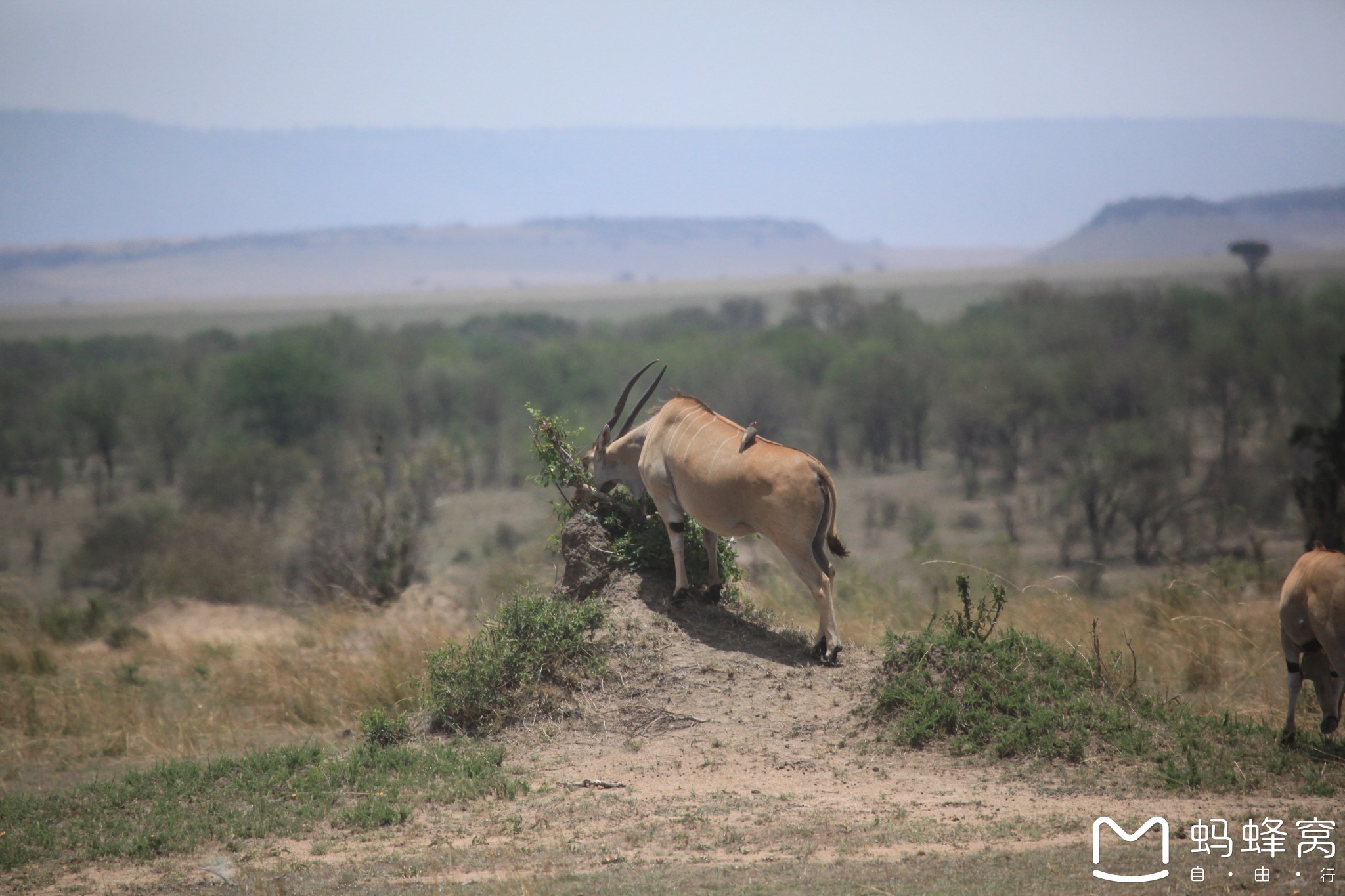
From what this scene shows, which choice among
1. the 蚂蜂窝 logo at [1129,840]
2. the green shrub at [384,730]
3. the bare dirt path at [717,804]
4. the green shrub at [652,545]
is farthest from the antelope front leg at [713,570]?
the 蚂蜂窝 logo at [1129,840]

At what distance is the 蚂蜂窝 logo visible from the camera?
19.8ft

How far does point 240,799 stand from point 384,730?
126cm

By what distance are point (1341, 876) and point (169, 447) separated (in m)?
62.1

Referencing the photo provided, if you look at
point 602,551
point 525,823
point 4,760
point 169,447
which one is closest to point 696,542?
point 602,551

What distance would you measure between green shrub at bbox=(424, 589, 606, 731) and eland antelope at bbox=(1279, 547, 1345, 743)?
4.72m

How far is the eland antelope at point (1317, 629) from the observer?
24.5 feet

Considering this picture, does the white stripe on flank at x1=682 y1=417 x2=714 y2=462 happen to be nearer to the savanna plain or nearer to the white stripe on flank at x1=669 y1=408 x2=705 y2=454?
the white stripe on flank at x1=669 y1=408 x2=705 y2=454

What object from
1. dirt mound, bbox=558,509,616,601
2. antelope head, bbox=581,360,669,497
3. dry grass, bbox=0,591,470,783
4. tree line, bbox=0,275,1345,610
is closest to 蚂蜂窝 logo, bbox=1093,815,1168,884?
dirt mound, bbox=558,509,616,601

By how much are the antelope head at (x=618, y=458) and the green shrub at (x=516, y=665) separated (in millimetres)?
1478

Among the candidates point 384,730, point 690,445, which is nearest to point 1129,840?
point 690,445

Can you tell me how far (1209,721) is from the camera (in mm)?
8156

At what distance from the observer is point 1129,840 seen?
6.58 m

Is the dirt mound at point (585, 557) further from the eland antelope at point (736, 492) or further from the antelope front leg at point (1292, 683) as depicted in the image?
the antelope front leg at point (1292, 683)

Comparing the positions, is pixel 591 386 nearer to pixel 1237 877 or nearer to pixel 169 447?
pixel 169 447
